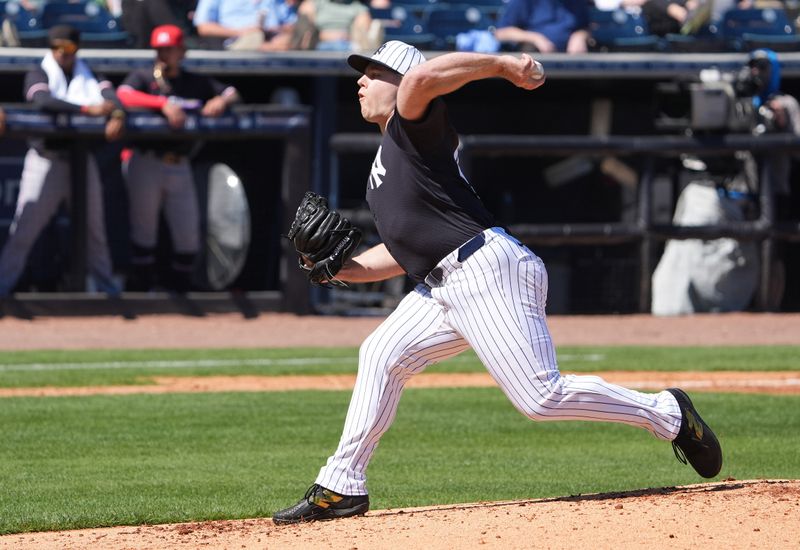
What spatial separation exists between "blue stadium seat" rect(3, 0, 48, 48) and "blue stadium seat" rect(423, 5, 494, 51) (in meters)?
3.38

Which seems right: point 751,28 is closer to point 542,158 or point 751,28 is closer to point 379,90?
point 542,158

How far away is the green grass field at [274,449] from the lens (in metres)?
5.80

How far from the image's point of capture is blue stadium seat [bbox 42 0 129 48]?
1266 cm

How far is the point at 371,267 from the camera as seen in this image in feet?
16.8

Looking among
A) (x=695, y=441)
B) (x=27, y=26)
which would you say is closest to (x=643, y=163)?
(x=27, y=26)

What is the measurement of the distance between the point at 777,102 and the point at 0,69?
6.69 m

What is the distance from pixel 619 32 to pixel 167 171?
449 cm

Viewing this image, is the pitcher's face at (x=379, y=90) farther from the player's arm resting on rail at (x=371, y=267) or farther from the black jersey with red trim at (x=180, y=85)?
the black jersey with red trim at (x=180, y=85)

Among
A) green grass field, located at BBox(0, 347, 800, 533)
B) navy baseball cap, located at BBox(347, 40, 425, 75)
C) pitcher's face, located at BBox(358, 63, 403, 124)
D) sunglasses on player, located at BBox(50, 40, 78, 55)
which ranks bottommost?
green grass field, located at BBox(0, 347, 800, 533)

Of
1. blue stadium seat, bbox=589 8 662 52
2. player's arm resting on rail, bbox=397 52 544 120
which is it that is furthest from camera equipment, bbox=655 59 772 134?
player's arm resting on rail, bbox=397 52 544 120

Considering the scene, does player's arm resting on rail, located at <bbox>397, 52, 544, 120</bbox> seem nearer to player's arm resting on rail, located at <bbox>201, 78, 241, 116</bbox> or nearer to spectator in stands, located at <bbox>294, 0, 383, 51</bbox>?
player's arm resting on rail, located at <bbox>201, 78, 241, 116</bbox>

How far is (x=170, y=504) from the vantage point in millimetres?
5637

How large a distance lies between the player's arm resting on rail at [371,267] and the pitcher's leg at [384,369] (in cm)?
21

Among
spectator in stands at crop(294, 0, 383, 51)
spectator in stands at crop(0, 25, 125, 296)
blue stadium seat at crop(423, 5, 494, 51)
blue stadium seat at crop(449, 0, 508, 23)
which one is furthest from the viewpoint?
blue stadium seat at crop(449, 0, 508, 23)
